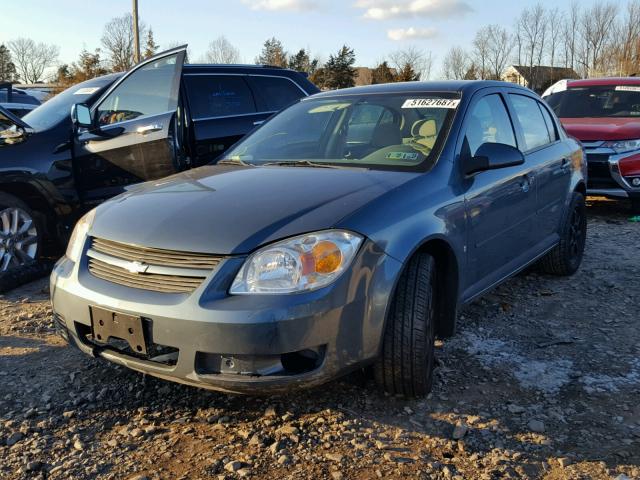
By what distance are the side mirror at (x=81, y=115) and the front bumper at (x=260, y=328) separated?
2674 mm

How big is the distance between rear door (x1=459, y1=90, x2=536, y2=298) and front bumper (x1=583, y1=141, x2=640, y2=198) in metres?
3.77

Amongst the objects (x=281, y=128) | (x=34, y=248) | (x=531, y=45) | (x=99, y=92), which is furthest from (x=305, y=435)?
(x=531, y=45)

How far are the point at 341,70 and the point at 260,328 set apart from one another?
47.3 meters

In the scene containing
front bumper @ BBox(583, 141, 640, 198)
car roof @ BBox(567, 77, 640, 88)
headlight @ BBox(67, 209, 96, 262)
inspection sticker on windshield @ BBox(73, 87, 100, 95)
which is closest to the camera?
headlight @ BBox(67, 209, 96, 262)

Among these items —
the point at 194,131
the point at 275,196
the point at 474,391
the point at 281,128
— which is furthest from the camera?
the point at 194,131

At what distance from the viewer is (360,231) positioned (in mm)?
2455

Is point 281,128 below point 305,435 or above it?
above

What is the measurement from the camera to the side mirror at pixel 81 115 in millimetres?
4750

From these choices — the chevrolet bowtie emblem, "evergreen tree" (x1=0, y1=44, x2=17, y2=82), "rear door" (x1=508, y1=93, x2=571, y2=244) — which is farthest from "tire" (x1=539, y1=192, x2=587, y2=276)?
"evergreen tree" (x1=0, y1=44, x2=17, y2=82)

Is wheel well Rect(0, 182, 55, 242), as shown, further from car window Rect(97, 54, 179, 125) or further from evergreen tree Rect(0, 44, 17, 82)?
evergreen tree Rect(0, 44, 17, 82)

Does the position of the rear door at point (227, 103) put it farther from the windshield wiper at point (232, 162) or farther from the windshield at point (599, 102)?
the windshield at point (599, 102)

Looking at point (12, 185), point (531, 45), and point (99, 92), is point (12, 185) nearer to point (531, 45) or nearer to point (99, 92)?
point (99, 92)

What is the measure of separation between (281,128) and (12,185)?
2.29 metres

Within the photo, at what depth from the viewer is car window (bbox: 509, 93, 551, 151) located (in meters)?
4.15
